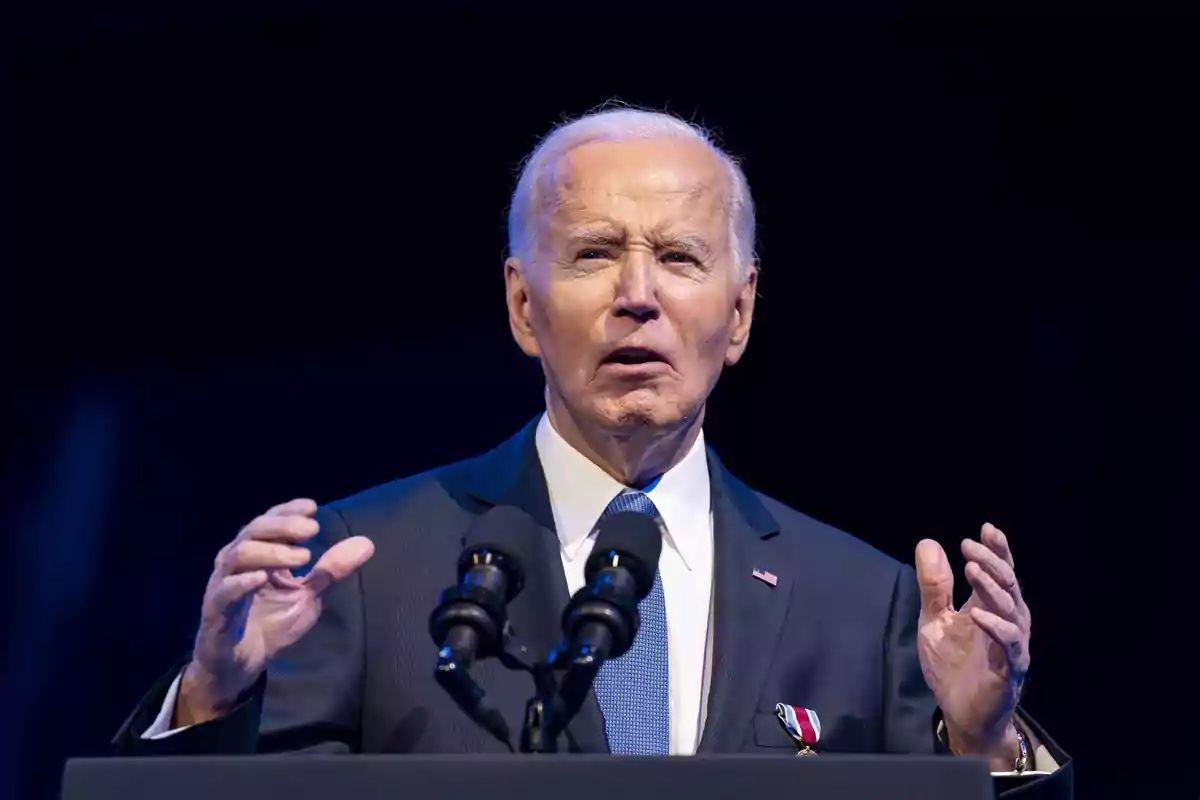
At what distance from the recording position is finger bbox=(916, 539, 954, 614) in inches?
75.5

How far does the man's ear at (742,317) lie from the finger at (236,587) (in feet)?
3.10

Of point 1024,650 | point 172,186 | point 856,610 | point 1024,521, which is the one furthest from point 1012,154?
point 172,186

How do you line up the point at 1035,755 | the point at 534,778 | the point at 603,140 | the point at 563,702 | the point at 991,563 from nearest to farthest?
the point at 534,778 → the point at 563,702 → the point at 991,563 → the point at 1035,755 → the point at 603,140

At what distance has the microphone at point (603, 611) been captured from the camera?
155 centimetres

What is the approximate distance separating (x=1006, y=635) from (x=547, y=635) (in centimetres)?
64

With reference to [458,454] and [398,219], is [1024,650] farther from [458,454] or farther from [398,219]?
[398,219]

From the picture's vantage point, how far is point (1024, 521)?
3.02 m

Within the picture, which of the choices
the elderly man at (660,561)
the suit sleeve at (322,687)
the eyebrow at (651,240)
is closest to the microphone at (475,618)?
the elderly man at (660,561)

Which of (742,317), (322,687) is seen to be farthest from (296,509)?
(742,317)

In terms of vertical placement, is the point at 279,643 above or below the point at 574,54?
below

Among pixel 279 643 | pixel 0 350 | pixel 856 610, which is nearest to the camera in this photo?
pixel 279 643

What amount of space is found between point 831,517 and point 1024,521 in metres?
0.38

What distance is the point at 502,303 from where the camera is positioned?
3.13m

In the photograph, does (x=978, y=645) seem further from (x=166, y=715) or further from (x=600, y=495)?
(x=166, y=715)
